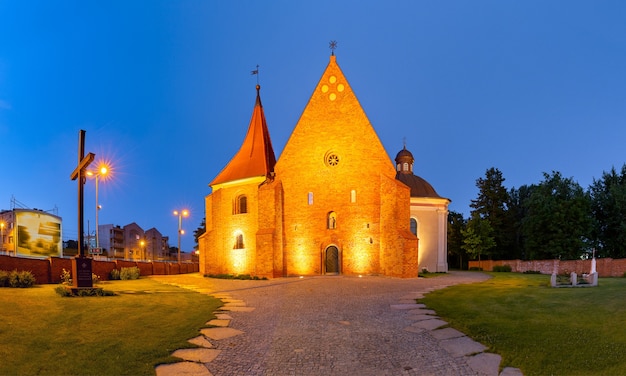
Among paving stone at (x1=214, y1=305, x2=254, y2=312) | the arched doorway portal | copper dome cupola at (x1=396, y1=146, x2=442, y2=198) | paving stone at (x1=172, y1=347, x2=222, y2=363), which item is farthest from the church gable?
paving stone at (x1=172, y1=347, x2=222, y2=363)

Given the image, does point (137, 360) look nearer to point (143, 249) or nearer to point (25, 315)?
point (25, 315)

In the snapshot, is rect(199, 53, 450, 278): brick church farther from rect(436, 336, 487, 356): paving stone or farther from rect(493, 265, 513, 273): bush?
rect(493, 265, 513, 273): bush

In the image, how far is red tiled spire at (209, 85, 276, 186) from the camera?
2848 centimetres

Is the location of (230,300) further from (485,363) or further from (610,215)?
(610,215)

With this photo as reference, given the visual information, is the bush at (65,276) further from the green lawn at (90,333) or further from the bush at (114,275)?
the green lawn at (90,333)

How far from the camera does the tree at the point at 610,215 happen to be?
34.9m

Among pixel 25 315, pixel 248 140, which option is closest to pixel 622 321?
pixel 25 315

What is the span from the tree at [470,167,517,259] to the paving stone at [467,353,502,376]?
155 ft

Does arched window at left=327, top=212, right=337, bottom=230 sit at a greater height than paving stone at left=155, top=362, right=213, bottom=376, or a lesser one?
greater

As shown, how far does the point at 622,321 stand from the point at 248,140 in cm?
2824

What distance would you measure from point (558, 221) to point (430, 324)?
1407 inches

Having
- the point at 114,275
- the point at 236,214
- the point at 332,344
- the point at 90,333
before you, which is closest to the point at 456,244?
the point at 236,214

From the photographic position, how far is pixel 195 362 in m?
6.23

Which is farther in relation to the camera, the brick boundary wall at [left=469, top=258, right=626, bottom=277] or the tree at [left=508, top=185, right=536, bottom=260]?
the tree at [left=508, top=185, right=536, bottom=260]
